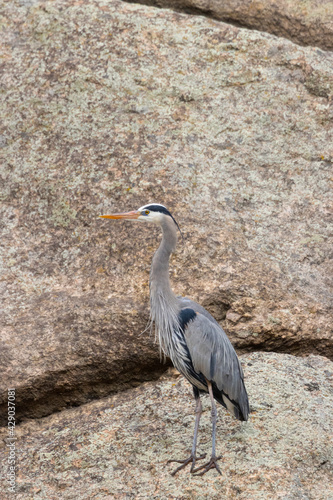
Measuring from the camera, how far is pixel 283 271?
6.12 meters

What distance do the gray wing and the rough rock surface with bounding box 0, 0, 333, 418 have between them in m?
0.95

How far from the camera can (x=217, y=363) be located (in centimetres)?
479

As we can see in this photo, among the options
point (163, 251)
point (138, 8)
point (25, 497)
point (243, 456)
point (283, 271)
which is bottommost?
point (25, 497)

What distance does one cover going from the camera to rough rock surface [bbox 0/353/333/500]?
14.7 ft

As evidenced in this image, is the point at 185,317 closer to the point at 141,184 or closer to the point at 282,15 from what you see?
the point at 141,184

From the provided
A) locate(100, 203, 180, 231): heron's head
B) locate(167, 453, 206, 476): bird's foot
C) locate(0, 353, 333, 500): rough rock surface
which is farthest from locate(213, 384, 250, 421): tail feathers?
locate(100, 203, 180, 231): heron's head

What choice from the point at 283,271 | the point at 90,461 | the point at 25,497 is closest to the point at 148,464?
the point at 90,461

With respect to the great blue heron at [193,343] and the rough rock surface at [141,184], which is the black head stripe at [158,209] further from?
the rough rock surface at [141,184]

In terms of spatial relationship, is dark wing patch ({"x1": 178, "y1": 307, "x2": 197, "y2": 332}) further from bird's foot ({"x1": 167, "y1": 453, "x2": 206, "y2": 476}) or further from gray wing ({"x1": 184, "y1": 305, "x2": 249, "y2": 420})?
bird's foot ({"x1": 167, "y1": 453, "x2": 206, "y2": 476})

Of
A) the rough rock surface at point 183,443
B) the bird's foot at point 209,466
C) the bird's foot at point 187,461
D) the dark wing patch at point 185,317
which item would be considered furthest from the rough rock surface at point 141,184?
the bird's foot at point 209,466

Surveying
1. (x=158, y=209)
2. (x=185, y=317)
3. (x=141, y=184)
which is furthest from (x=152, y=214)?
(x=141, y=184)

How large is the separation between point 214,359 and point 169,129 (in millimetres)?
2981

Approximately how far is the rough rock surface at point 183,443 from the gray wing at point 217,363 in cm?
29

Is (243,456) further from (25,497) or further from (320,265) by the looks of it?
(320,265)
